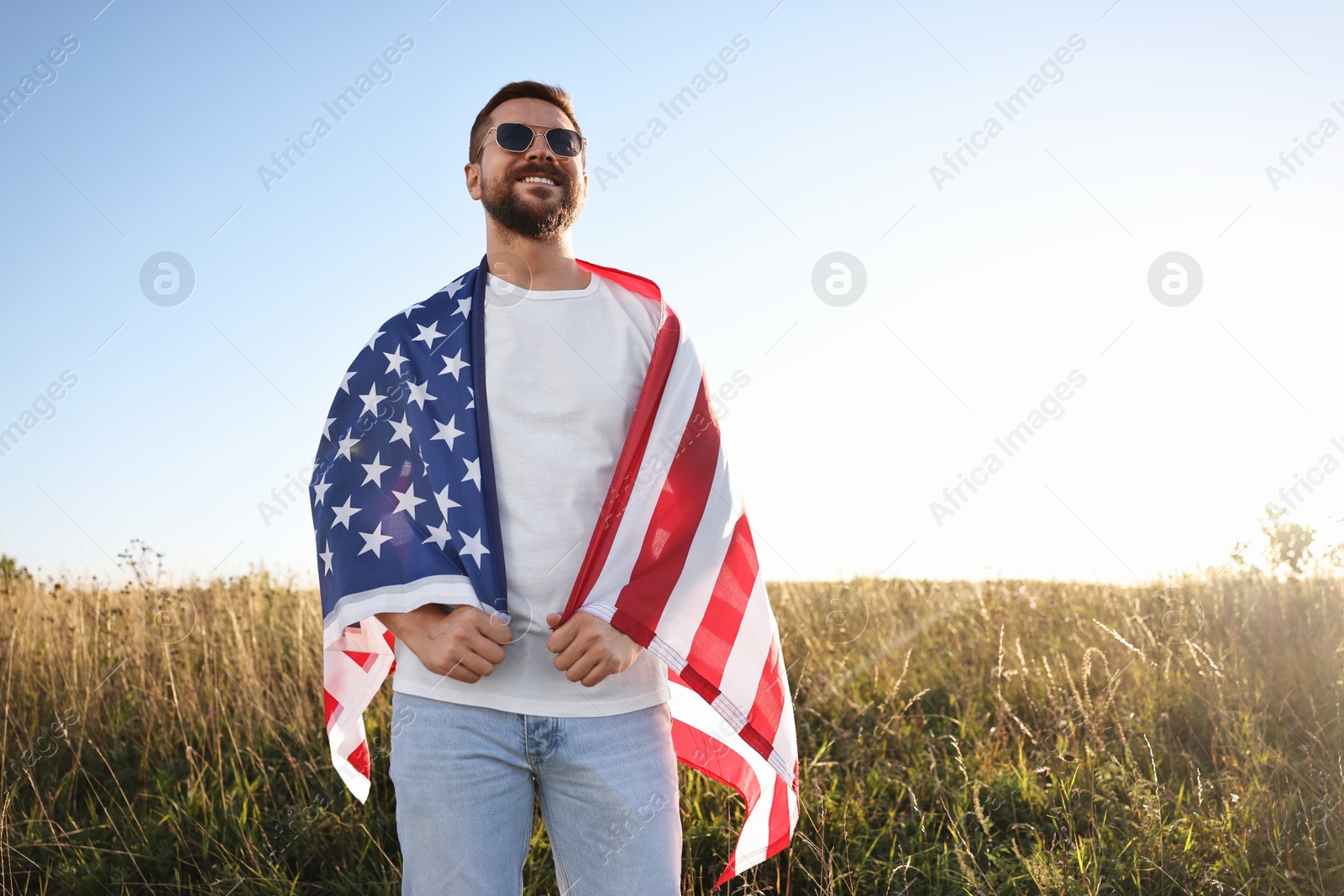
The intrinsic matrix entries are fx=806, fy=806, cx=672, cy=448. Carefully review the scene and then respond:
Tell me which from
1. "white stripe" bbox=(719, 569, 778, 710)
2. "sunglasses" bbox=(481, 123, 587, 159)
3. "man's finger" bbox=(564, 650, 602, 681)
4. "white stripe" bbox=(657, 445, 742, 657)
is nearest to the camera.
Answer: "man's finger" bbox=(564, 650, 602, 681)

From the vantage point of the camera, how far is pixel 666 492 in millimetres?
2164

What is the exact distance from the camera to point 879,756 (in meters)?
4.08

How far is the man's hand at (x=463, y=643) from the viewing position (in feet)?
6.05

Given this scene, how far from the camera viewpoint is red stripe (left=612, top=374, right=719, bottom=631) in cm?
200

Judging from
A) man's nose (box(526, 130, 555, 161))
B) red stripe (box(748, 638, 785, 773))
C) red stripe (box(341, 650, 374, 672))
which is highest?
man's nose (box(526, 130, 555, 161))

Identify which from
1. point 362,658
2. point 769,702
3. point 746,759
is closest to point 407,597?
point 362,658

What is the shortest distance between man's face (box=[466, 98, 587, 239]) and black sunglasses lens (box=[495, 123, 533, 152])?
0.01 metres

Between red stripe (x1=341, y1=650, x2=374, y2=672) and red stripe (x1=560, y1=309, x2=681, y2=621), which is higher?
red stripe (x1=560, y1=309, x2=681, y2=621)

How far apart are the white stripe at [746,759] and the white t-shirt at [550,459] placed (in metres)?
0.38

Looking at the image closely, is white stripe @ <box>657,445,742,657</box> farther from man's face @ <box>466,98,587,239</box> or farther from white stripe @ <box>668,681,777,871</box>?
man's face @ <box>466,98,587,239</box>

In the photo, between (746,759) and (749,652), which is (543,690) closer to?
(749,652)

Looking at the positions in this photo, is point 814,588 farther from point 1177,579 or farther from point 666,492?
point 666,492

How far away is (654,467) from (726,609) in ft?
1.49

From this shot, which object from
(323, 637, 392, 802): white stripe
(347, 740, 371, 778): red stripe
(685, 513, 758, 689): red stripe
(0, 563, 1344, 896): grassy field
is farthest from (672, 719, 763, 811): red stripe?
(347, 740, 371, 778): red stripe
